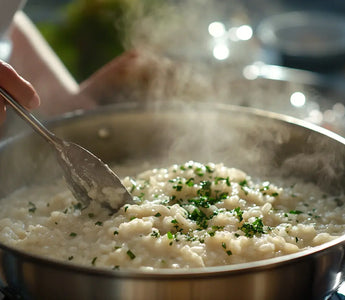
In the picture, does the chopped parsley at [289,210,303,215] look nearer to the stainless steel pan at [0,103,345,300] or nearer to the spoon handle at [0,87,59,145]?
the stainless steel pan at [0,103,345,300]

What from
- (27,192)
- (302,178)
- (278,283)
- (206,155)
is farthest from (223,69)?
(278,283)

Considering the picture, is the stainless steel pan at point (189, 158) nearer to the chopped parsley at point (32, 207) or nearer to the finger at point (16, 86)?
the chopped parsley at point (32, 207)

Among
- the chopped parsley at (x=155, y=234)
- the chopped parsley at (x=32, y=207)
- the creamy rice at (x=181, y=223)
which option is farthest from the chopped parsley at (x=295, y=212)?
the chopped parsley at (x=32, y=207)

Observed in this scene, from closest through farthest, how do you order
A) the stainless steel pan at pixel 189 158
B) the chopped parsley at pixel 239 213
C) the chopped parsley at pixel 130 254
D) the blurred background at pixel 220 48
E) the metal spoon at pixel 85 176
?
the stainless steel pan at pixel 189 158 < the chopped parsley at pixel 130 254 < the chopped parsley at pixel 239 213 < the metal spoon at pixel 85 176 < the blurred background at pixel 220 48

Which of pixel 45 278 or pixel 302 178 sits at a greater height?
pixel 302 178

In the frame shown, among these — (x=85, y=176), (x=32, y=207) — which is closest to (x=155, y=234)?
(x=85, y=176)

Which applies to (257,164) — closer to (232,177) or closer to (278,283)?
(232,177)

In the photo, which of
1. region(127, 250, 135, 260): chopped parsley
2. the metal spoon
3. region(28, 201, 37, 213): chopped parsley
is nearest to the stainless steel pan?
region(28, 201, 37, 213): chopped parsley
